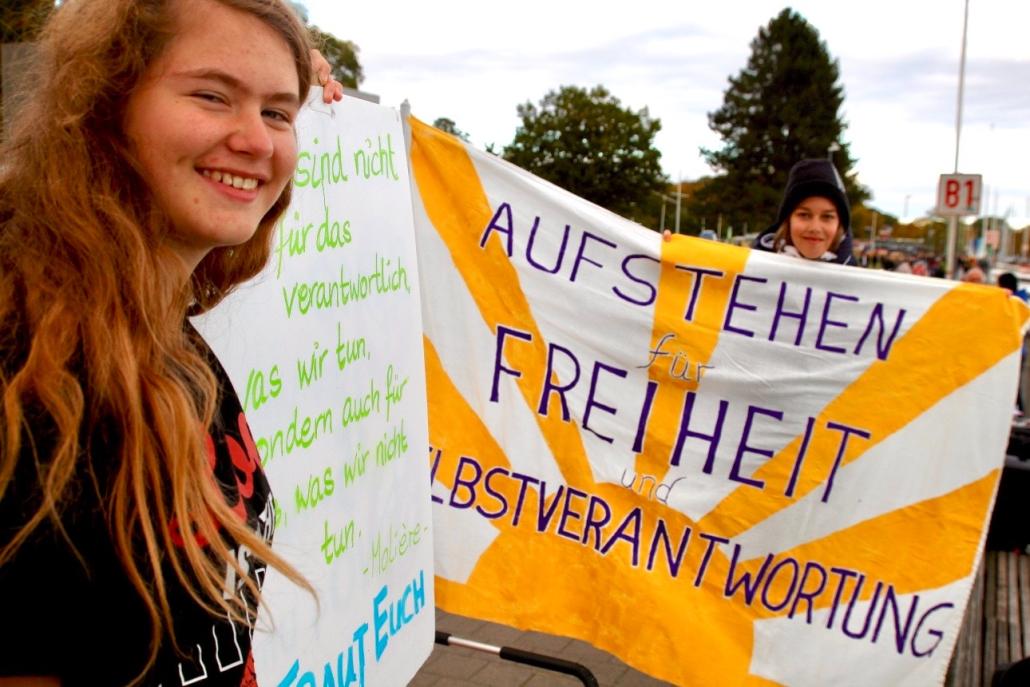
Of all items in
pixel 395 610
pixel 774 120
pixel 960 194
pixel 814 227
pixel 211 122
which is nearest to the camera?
pixel 211 122

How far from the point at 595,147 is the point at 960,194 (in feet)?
124

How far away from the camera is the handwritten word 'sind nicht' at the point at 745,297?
2795mm

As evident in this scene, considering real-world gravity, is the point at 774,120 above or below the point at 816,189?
above

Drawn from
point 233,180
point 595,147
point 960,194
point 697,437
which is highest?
point 595,147

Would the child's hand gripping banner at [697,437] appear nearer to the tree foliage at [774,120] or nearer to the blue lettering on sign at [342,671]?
the blue lettering on sign at [342,671]

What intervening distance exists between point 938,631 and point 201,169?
2408 mm

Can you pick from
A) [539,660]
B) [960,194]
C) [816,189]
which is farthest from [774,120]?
[539,660]

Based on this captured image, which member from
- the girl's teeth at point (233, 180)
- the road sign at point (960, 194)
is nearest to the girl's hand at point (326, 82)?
the girl's teeth at point (233, 180)

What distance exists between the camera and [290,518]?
6.07 ft

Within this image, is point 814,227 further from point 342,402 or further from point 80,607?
point 80,607

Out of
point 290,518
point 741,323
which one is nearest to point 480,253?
point 741,323

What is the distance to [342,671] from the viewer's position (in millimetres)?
2027

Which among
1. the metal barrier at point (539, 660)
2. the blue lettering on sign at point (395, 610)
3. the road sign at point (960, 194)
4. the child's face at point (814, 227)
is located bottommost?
the metal barrier at point (539, 660)

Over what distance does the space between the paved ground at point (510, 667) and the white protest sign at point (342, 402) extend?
1247 mm
